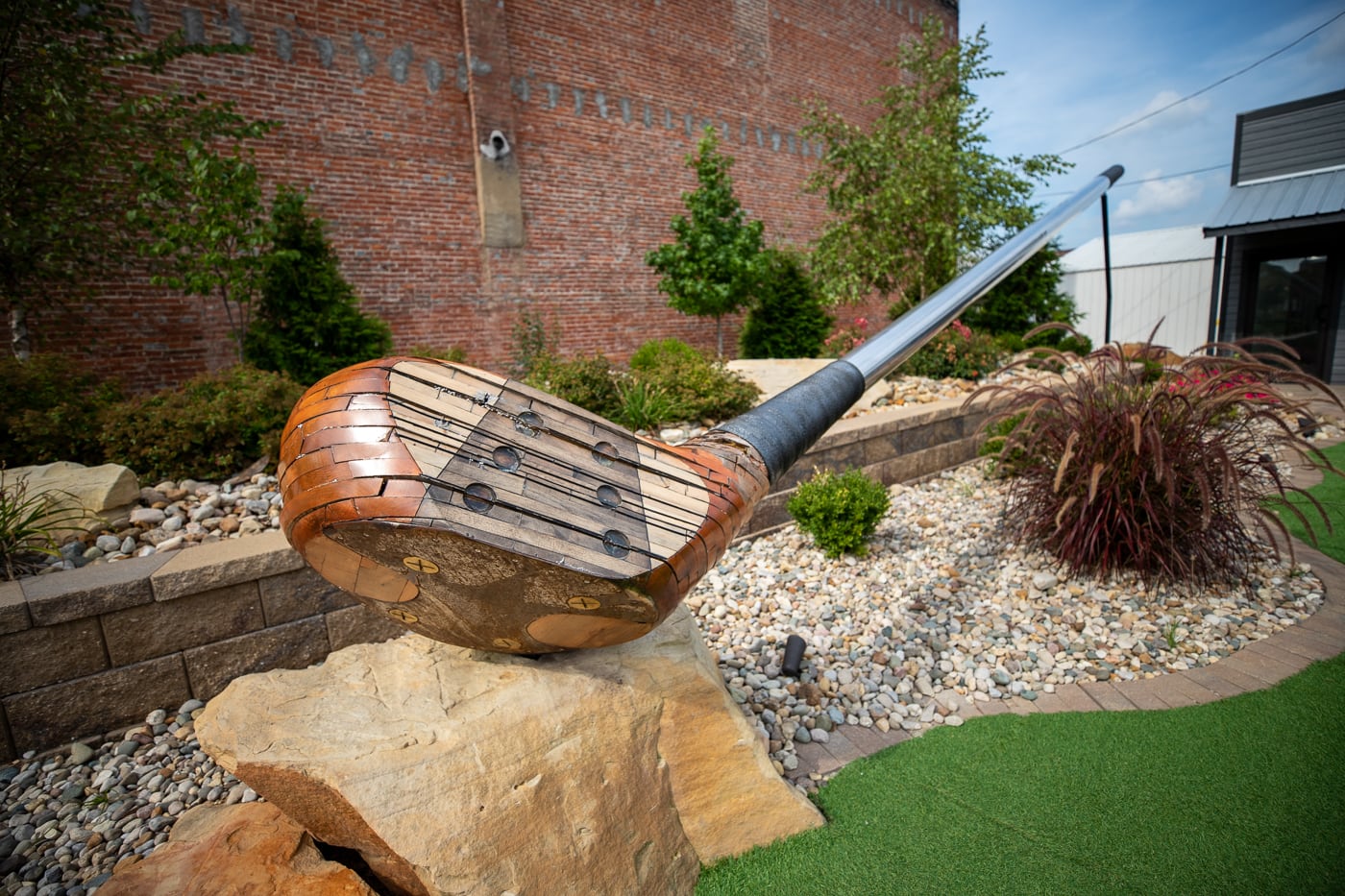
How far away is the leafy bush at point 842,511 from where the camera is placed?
11.7 ft

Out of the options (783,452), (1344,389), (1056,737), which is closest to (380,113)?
(783,452)

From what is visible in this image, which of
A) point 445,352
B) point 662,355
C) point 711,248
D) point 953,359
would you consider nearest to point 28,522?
point 445,352

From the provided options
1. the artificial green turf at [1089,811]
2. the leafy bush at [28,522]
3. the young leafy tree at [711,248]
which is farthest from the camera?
the young leafy tree at [711,248]

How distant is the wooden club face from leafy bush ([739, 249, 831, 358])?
27.6 ft

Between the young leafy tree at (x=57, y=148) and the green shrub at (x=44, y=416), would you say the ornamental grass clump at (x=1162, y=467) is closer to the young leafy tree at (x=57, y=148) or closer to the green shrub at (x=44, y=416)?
the green shrub at (x=44, y=416)

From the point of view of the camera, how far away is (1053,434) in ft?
11.1

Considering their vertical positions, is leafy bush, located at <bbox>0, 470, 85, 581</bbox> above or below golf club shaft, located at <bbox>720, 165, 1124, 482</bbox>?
below

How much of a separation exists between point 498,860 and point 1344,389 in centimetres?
1229

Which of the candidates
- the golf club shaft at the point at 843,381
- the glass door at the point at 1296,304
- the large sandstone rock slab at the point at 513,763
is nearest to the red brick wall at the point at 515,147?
the large sandstone rock slab at the point at 513,763

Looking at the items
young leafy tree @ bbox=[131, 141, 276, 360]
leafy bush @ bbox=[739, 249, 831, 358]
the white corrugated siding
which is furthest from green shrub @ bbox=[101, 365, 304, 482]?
the white corrugated siding

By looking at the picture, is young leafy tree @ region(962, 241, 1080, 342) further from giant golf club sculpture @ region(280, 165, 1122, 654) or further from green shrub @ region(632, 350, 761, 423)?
giant golf club sculpture @ region(280, 165, 1122, 654)

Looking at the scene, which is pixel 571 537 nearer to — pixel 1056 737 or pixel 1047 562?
pixel 1056 737

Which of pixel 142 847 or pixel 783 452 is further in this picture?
pixel 142 847

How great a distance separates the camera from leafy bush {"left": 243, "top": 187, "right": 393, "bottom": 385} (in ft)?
19.4
